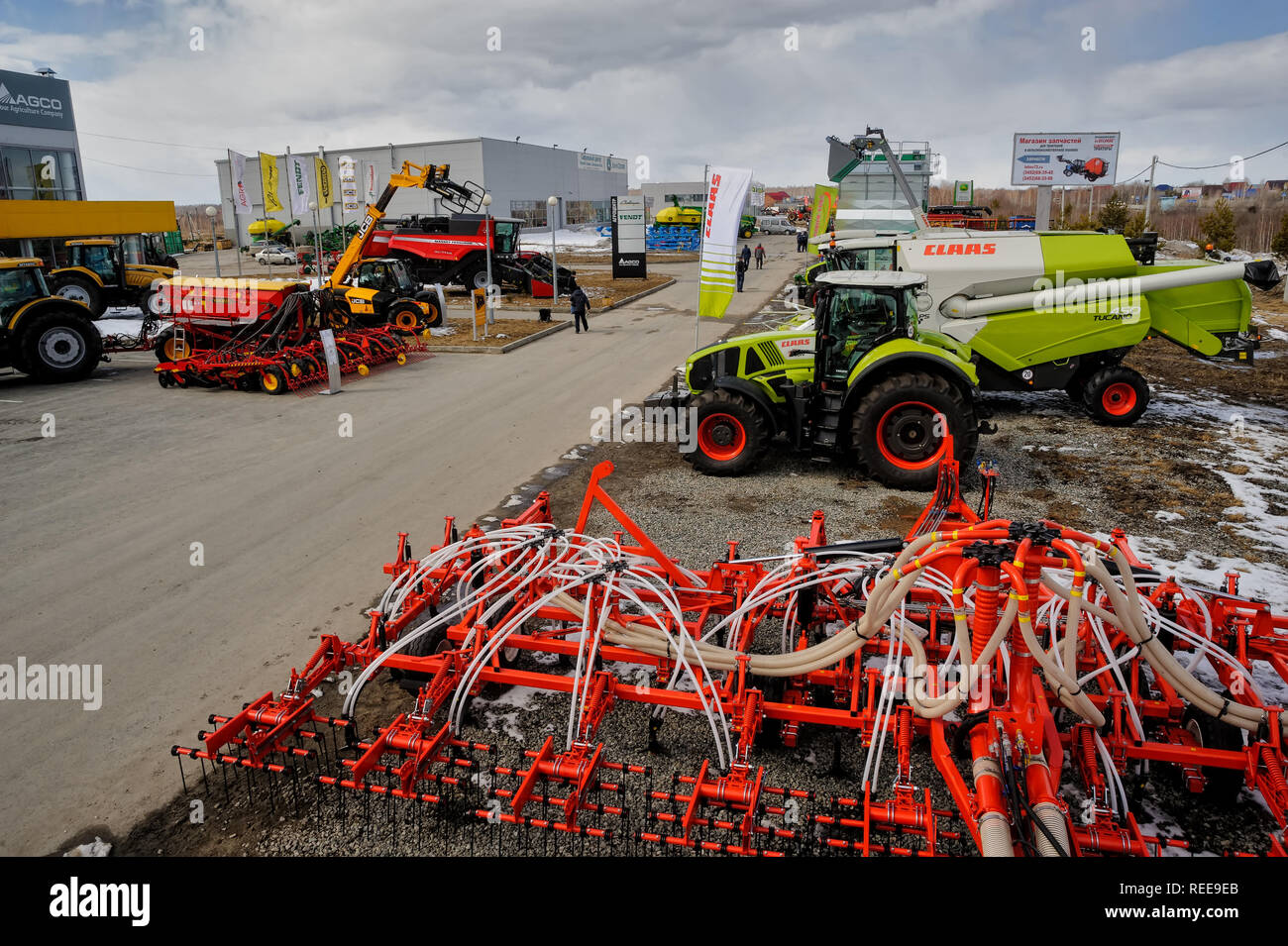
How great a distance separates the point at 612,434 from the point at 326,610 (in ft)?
17.9

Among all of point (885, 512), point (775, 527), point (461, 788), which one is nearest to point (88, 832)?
point (461, 788)

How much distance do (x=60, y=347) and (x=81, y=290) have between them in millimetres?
8355

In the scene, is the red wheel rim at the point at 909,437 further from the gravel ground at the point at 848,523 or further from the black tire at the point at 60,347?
the black tire at the point at 60,347

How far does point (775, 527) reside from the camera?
24.7ft

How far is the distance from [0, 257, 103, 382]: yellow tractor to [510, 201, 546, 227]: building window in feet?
134

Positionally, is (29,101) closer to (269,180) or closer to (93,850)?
(269,180)

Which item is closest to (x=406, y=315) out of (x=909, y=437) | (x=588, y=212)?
(x=909, y=437)

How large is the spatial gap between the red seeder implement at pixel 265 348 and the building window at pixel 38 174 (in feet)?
75.8

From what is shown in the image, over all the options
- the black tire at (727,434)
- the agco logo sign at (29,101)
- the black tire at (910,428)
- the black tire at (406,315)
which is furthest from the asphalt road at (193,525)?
the agco logo sign at (29,101)

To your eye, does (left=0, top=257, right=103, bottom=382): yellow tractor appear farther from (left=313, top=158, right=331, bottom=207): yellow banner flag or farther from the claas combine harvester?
the claas combine harvester

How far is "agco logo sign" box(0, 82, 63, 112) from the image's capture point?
30828 millimetres

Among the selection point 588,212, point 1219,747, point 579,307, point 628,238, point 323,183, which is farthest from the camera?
point 588,212

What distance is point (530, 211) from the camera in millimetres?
55875

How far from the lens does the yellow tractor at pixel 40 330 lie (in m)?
13.8
